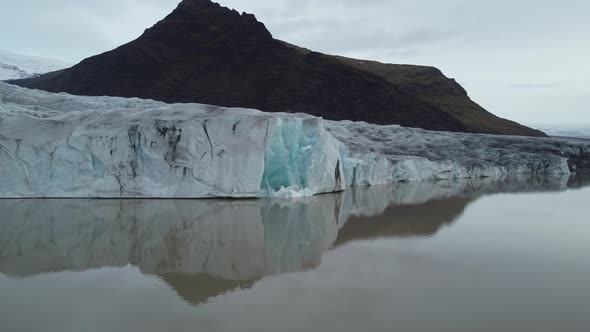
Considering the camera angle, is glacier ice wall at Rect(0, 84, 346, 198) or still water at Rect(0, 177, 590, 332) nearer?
still water at Rect(0, 177, 590, 332)

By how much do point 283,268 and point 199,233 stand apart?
3111 millimetres

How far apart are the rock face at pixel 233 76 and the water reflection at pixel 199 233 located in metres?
30.8

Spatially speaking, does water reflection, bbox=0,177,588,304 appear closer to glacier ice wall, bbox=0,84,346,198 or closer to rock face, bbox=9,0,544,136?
glacier ice wall, bbox=0,84,346,198

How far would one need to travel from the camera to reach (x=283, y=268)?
8.09m

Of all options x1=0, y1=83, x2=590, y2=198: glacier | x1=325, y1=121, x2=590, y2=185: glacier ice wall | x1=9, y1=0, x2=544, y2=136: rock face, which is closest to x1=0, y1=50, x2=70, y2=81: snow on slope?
x1=9, y1=0, x2=544, y2=136: rock face

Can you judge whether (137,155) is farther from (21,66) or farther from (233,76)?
(21,66)

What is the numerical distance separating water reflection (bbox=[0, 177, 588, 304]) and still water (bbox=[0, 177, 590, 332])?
0.04 m

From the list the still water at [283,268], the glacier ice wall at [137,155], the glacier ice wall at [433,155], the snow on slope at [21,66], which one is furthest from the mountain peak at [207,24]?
the snow on slope at [21,66]

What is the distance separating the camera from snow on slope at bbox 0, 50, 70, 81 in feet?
278

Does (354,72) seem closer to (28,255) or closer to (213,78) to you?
(213,78)

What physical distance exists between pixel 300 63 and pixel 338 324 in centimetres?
4633

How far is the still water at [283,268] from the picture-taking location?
5.63m

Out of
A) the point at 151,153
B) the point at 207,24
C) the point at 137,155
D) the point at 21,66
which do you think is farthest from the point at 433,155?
the point at 21,66

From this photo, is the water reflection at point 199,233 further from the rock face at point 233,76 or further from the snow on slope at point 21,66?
the snow on slope at point 21,66
